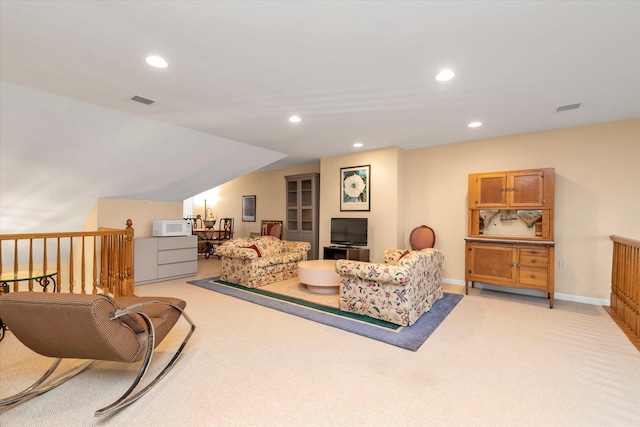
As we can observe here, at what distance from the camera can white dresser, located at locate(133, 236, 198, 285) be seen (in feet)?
16.1

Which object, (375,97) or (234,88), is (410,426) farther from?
(234,88)

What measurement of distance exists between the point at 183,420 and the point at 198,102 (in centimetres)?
302

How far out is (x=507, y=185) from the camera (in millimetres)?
4285

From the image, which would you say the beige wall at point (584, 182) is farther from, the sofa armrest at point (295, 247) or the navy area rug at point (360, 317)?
the sofa armrest at point (295, 247)

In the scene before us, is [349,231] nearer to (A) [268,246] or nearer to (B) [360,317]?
(A) [268,246]

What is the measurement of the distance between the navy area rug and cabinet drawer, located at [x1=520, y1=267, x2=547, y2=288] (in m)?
0.86

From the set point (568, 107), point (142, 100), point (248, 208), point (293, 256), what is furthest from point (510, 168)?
point (248, 208)

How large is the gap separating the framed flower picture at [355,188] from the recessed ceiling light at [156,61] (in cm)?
390

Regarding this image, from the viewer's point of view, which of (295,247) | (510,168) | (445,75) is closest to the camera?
(445,75)

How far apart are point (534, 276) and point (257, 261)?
13.3 feet

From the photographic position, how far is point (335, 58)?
2.38m

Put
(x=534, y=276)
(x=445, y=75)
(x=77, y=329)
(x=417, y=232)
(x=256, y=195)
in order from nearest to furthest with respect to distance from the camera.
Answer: (x=77, y=329)
(x=445, y=75)
(x=534, y=276)
(x=417, y=232)
(x=256, y=195)

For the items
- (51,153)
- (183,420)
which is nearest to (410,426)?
(183,420)

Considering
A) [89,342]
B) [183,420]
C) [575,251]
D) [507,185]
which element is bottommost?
[183,420]
